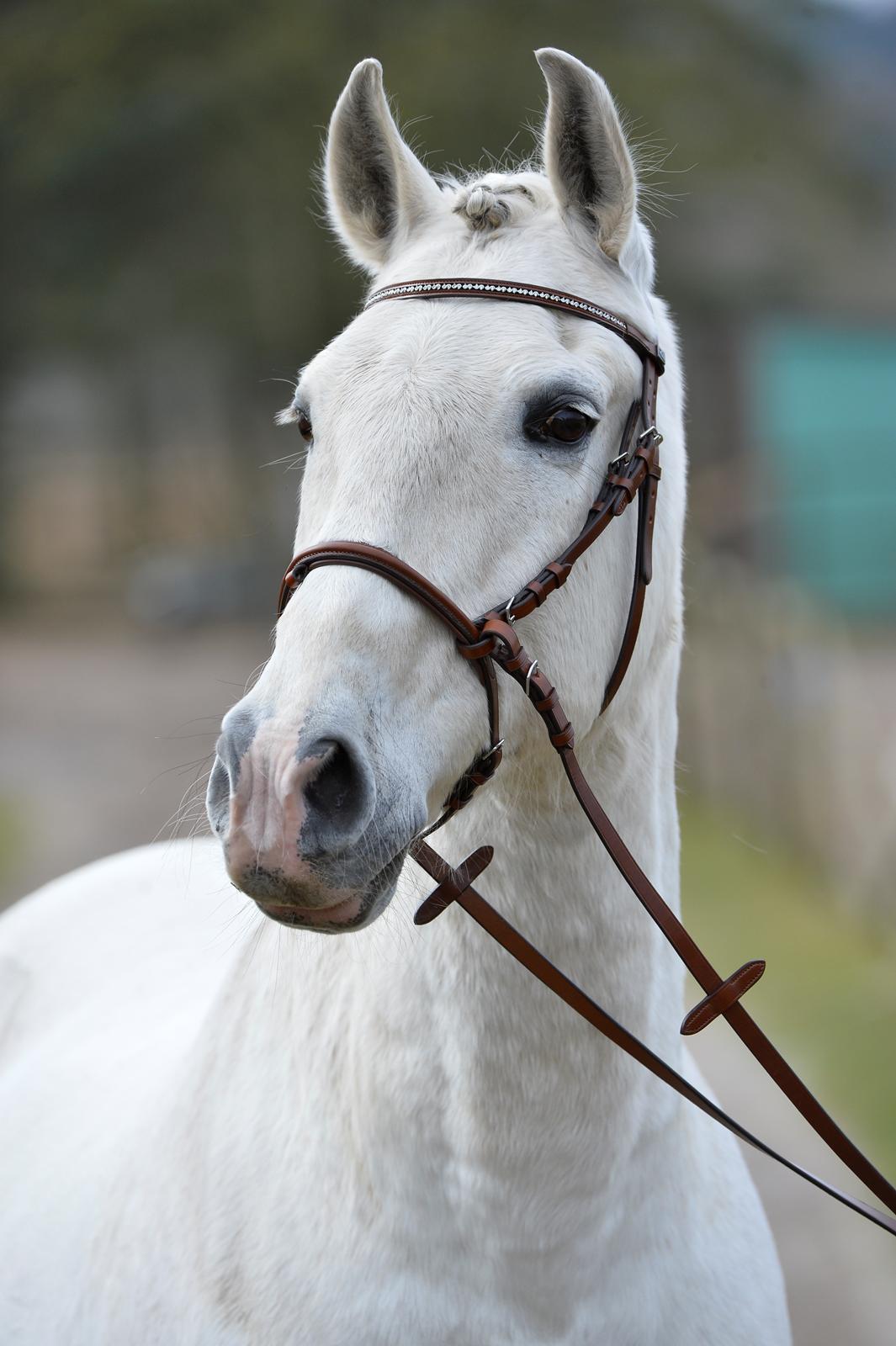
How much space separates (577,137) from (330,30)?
16.9 meters

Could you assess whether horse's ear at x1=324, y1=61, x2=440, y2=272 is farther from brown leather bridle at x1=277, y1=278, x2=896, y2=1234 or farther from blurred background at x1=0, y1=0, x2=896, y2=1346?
blurred background at x1=0, y1=0, x2=896, y2=1346

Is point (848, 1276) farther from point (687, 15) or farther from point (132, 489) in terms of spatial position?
point (132, 489)

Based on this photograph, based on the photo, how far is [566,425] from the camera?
1634mm

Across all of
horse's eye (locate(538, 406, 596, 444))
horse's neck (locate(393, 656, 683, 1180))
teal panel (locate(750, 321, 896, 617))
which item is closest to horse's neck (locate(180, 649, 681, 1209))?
horse's neck (locate(393, 656, 683, 1180))

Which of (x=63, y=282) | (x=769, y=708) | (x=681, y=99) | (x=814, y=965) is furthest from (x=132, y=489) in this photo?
(x=814, y=965)

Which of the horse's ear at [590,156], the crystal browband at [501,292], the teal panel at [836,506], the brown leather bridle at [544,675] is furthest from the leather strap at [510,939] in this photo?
the teal panel at [836,506]

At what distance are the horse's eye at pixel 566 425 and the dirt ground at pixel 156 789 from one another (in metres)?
0.61

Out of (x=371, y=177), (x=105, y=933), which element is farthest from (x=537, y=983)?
(x=105, y=933)

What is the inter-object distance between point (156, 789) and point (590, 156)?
9.39 metres

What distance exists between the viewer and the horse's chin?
1.40 meters

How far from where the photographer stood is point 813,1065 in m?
5.64

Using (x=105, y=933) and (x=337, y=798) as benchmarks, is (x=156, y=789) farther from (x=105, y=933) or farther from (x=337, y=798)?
(x=337, y=798)

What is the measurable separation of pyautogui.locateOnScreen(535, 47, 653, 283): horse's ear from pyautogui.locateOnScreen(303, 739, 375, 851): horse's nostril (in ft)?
3.19

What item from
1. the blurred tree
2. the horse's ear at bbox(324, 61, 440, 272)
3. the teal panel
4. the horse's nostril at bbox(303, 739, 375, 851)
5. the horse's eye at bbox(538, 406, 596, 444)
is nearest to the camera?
the horse's nostril at bbox(303, 739, 375, 851)
